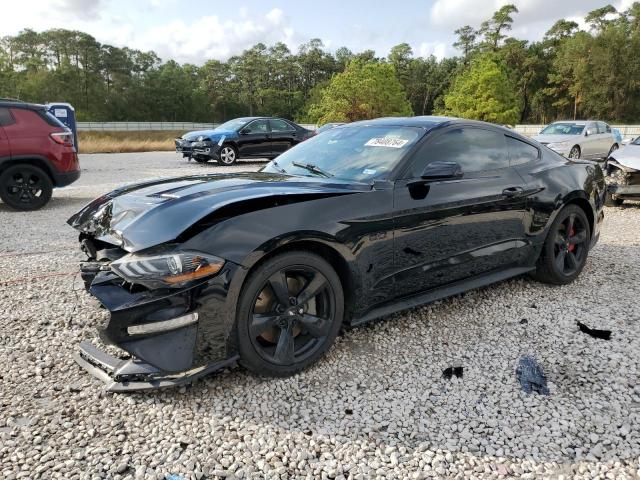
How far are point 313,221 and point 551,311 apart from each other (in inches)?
89.4

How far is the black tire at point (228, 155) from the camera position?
1520 cm

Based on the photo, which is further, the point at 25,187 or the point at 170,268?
the point at 25,187

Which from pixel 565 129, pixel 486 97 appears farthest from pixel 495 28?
pixel 565 129

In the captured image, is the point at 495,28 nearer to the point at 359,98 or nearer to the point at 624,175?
the point at 359,98

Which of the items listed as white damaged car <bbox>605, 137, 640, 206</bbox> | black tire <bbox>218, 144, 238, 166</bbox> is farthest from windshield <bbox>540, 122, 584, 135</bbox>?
black tire <bbox>218, 144, 238, 166</bbox>

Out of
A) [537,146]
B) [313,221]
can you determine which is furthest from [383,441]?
[537,146]

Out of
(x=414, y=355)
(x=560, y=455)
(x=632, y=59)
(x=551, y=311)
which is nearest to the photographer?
(x=560, y=455)

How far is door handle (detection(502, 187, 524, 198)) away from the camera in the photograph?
3903mm

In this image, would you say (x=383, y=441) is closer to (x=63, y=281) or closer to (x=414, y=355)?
(x=414, y=355)

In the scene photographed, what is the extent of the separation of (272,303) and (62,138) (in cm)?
699

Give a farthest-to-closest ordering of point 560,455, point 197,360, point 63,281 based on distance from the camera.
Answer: point 63,281
point 197,360
point 560,455

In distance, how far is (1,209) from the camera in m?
8.25

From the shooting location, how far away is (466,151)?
12.6 ft

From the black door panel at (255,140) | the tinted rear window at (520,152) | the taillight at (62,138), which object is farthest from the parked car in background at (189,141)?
the tinted rear window at (520,152)
